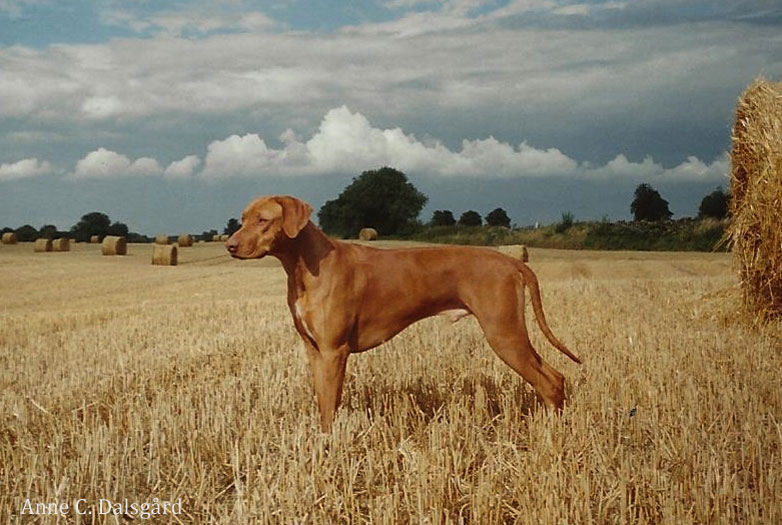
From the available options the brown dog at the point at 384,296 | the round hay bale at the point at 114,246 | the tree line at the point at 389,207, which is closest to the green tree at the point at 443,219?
the tree line at the point at 389,207

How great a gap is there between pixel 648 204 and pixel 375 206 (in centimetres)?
1640

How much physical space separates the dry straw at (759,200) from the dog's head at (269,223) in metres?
7.42

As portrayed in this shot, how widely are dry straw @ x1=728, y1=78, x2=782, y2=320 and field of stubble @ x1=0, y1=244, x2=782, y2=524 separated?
0.55m

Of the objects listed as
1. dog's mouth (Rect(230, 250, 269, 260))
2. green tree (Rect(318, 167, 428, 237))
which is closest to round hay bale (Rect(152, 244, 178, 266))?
green tree (Rect(318, 167, 428, 237))

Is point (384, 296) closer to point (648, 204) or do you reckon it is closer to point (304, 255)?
point (304, 255)

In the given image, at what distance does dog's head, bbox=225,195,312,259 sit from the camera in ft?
14.9

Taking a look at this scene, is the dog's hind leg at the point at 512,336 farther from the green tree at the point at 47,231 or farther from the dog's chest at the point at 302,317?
the green tree at the point at 47,231

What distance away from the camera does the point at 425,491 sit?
3.88 meters

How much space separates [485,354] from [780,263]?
4.52 meters

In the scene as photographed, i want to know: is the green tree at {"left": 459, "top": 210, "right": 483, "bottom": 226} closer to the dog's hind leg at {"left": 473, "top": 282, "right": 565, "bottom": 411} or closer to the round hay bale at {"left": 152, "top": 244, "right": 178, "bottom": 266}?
the round hay bale at {"left": 152, "top": 244, "right": 178, "bottom": 266}

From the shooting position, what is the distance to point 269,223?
4590mm

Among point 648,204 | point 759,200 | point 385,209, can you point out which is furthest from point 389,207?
point 759,200

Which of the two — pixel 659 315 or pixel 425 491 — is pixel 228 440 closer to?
pixel 425 491

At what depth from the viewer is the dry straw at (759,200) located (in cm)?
991
